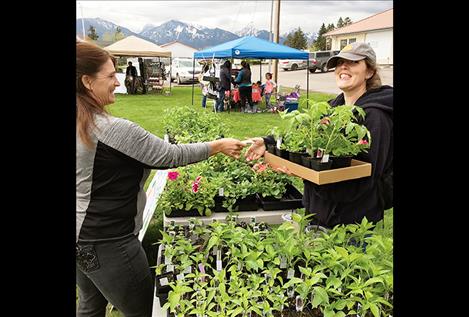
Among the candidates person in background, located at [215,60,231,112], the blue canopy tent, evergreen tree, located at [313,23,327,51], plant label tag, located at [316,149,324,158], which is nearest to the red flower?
plant label tag, located at [316,149,324,158]

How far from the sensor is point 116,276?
176 cm

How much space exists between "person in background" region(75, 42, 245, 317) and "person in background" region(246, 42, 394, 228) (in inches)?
27.0

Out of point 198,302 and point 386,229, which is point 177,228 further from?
point 386,229

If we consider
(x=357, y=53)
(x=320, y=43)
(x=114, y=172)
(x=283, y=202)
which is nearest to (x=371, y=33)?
(x=320, y=43)

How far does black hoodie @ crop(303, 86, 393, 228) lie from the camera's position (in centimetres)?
184

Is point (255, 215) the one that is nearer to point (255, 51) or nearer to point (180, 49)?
point (255, 51)

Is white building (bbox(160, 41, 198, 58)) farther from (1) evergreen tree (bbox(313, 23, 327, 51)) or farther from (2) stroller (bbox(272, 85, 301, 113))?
(2) stroller (bbox(272, 85, 301, 113))

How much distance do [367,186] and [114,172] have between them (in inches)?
43.5

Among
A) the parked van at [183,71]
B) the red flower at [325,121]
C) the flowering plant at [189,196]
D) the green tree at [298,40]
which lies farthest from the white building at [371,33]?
the red flower at [325,121]

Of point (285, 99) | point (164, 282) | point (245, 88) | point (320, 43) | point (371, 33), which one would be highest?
point (320, 43)

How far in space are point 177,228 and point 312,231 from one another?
3.00ft

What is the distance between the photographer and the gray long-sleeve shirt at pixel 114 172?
165cm

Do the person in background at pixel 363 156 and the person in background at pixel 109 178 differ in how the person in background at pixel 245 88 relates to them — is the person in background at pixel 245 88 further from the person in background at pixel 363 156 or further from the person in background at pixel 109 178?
the person in background at pixel 109 178
